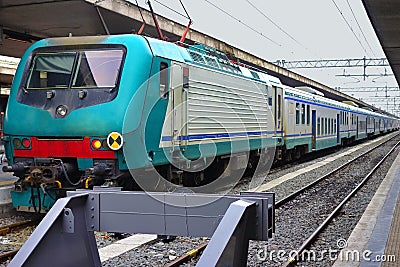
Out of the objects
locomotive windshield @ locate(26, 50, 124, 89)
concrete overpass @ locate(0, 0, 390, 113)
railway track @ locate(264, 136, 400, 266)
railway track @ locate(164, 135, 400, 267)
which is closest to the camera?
railway track @ locate(164, 135, 400, 267)

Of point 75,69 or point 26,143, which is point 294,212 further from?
point 26,143

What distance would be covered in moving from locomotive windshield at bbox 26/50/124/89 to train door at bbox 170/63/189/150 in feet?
3.38

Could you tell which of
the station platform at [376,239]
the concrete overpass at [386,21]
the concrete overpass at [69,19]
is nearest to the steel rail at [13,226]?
the station platform at [376,239]

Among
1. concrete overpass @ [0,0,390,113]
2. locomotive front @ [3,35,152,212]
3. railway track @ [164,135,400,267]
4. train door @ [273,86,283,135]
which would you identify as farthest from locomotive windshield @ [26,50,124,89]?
train door @ [273,86,283,135]

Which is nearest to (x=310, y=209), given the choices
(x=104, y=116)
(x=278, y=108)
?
(x=104, y=116)

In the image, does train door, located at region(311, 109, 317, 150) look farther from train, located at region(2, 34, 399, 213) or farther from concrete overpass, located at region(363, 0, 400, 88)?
train, located at region(2, 34, 399, 213)

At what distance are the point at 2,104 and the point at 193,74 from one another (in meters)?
26.4

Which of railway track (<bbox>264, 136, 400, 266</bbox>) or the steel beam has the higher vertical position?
the steel beam

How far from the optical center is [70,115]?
764 cm

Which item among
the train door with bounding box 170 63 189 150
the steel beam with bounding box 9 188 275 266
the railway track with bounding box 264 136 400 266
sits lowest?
the railway track with bounding box 264 136 400 266

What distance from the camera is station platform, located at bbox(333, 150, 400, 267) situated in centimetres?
563

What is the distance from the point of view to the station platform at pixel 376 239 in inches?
221

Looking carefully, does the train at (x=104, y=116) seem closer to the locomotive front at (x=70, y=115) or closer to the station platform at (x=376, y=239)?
the locomotive front at (x=70, y=115)

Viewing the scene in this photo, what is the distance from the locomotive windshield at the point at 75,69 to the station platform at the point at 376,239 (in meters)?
3.83
